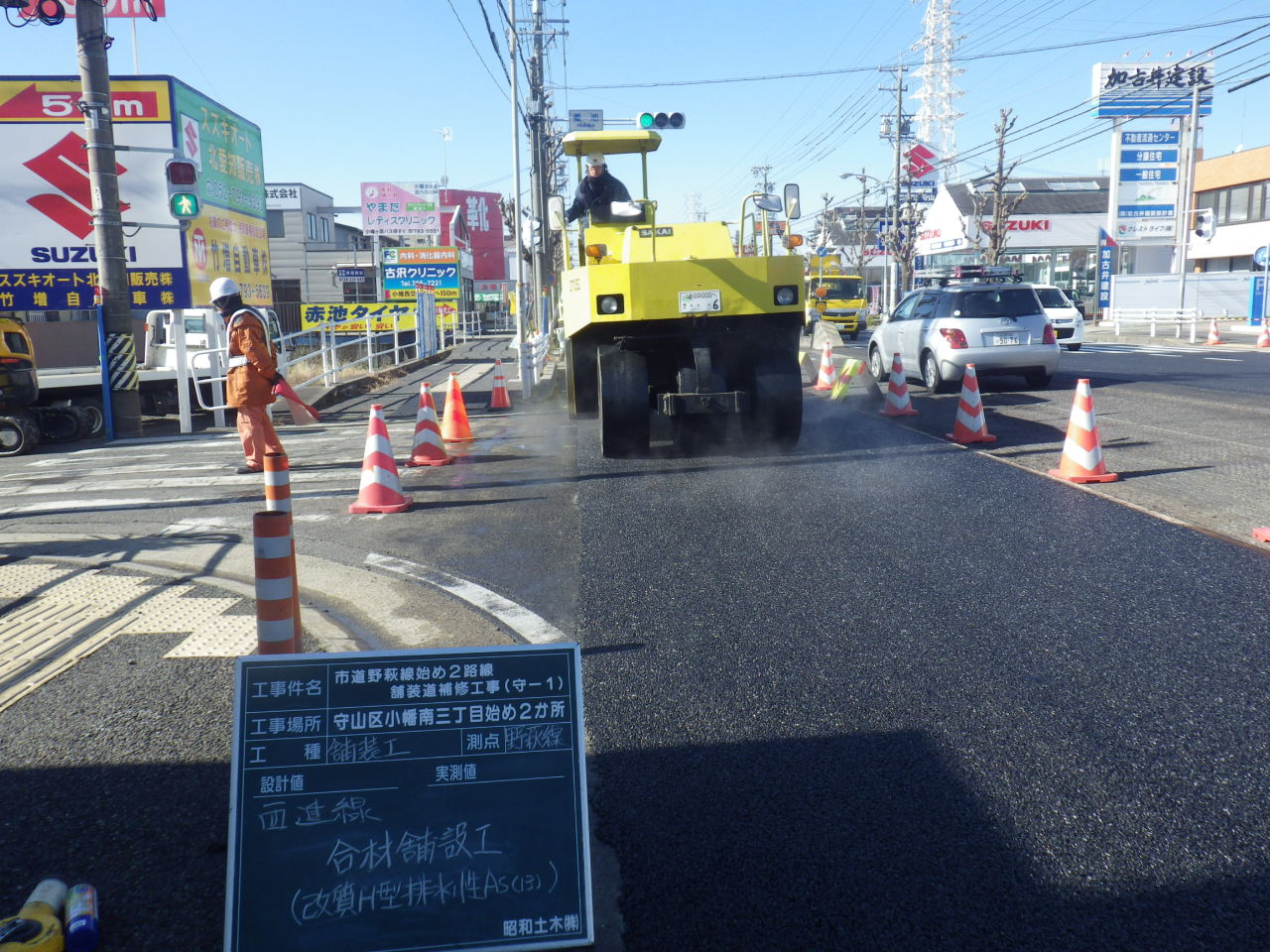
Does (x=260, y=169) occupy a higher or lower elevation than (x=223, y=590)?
higher

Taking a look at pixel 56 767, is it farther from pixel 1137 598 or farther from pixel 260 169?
pixel 260 169

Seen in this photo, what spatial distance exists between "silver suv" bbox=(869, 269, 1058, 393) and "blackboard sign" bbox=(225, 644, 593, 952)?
1351 centimetres

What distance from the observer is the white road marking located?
16.6ft

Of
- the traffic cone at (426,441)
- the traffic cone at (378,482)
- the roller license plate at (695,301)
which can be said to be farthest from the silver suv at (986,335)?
the traffic cone at (378,482)

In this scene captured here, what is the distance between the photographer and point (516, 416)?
15.3m

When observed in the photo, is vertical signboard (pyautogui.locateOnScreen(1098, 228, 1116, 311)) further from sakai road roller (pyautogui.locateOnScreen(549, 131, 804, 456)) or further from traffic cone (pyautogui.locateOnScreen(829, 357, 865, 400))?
sakai road roller (pyautogui.locateOnScreen(549, 131, 804, 456))

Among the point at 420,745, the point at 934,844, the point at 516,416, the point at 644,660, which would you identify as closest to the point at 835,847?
the point at 934,844

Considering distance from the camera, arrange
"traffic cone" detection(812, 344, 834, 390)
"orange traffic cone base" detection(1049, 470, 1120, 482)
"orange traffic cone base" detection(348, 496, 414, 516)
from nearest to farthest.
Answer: "orange traffic cone base" detection(348, 496, 414, 516)
"orange traffic cone base" detection(1049, 470, 1120, 482)
"traffic cone" detection(812, 344, 834, 390)

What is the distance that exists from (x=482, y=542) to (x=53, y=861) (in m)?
4.19

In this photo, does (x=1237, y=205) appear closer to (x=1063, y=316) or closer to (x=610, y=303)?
(x=1063, y=316)

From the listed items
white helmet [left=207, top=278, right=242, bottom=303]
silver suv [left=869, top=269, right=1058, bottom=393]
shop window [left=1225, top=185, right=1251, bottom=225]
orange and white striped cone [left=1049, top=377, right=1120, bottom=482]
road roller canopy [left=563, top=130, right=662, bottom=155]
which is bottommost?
orange and white striped cone [left=1049, top=377, right=1120, bottom=482]

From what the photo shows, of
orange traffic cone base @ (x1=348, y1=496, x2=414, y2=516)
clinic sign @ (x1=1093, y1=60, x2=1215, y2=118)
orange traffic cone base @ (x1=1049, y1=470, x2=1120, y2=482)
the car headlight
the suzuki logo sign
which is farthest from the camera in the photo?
clinic sign @ (x1=1093, y1=60, x2=1215, y2=118)

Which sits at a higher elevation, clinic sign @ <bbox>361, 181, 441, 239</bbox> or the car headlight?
clinic sign @ <bbox>361, 181, 441, 239</bbox>

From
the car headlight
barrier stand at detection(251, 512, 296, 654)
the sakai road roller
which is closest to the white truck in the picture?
the sakai road roller
